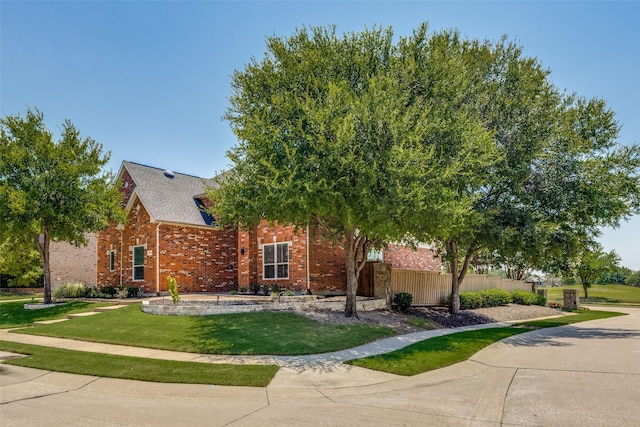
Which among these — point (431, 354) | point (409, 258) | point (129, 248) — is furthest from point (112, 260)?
point (431, 354)

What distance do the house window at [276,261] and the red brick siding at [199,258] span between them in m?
3.89

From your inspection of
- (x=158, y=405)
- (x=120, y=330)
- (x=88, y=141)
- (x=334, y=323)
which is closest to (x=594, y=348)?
(x=334, y=323)

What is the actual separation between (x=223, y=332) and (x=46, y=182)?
13.2 m

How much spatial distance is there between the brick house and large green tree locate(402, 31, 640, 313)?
663 centimetres

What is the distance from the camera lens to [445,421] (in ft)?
20.8

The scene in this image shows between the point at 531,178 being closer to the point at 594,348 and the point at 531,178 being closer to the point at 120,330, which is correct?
the point at 594,348

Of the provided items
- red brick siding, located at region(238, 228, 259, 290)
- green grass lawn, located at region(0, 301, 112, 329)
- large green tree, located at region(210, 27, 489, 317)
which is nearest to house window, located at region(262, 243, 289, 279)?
red brick siding, located at region(238, 228, 259, 290)

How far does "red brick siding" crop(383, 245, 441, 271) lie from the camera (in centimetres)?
2681

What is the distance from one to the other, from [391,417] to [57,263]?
3963 centimetres

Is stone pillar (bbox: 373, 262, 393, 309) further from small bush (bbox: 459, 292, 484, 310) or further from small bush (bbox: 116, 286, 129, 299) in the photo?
small bush (bbox: 116, 286, 129, 299)

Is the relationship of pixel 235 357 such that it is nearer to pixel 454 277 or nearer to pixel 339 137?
pixel 339 137

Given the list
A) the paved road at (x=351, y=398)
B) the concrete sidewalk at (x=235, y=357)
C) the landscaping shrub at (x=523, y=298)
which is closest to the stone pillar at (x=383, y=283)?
the concrete sidewalk at (x=235, y=357)

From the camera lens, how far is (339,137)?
1270 centimetres

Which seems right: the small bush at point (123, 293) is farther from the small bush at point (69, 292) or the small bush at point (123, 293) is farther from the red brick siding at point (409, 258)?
the red brick siding at point (409, 258)
